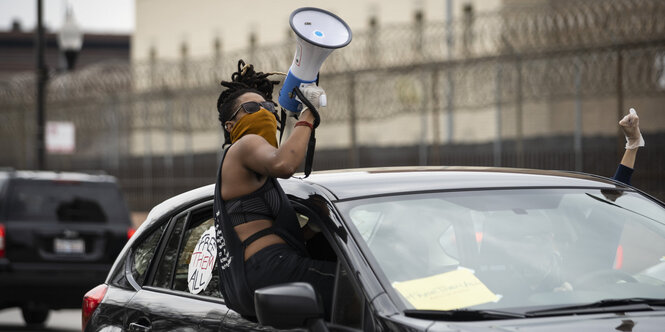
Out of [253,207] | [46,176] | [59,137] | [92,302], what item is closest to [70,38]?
[59,137]

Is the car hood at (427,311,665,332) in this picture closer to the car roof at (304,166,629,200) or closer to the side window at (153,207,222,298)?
the car roof at (304,166,629,200)

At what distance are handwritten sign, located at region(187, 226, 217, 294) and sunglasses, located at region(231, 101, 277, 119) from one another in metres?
0.56

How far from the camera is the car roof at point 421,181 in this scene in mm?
4191

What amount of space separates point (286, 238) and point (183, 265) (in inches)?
33.9

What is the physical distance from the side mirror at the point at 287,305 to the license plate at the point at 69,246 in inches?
365

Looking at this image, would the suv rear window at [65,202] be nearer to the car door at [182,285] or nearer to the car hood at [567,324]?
the car door at [182,285]

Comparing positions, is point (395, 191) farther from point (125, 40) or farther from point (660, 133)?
point (125, 40)

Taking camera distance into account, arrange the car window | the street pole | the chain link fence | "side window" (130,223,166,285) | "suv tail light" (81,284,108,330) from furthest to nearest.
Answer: the street pole → the chain link fence → "suv tail light" (81,284,108,330) → "side window" (130,223,166,285) → the car window

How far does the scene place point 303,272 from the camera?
4.11m

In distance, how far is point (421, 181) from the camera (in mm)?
4285

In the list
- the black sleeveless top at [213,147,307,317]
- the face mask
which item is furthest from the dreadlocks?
the black sleeveless top at [213,147,307,317]

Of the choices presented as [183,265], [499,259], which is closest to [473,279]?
[499,259]

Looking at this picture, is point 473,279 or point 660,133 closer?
point 473,279

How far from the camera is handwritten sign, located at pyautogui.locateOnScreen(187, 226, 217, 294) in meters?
4.70
